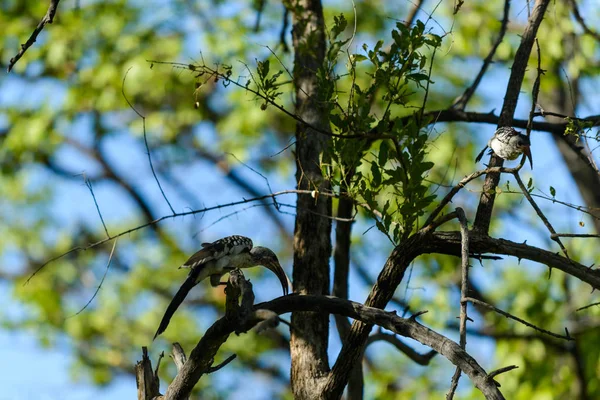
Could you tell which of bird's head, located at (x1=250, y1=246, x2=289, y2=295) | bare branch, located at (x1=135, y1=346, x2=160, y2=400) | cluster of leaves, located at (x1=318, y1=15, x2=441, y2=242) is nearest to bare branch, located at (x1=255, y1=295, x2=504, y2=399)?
cluster of leaves, located at (x1=318, y1=15, x2=441, y2=242)

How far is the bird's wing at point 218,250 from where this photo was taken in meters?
3.71

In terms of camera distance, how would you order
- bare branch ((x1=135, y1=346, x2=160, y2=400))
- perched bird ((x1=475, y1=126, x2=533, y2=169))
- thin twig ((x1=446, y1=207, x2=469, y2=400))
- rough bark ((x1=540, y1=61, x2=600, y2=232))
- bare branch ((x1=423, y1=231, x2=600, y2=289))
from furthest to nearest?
rough bark ((x1=540, y1=61, x2=600, y2=232)) < bare branch ((x1=135, y1=346, x2=160, y2=400)) < perched bird ((x1=475, y1=126, x2=533, y2=169)) < bare branch ((x1=423, y1=231, x2=600, y2=289)) < thin twig ((x1=446, y1=207, x2=469, y2=400))

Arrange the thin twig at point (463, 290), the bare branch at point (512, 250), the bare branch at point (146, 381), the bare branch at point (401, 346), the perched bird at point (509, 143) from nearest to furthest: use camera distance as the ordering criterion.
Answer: the thin twig at point (463, 290) < the bare branch at point (512, 250) < the perched bird at point (509, 143) < the bare branch at point (146, 381) < the bare branch at point (401, 346)

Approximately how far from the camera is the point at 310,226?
4.31m

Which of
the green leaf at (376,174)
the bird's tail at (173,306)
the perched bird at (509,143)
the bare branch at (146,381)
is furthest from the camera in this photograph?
the bare branch at (146,381)

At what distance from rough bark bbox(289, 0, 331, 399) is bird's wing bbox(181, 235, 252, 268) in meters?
0.35

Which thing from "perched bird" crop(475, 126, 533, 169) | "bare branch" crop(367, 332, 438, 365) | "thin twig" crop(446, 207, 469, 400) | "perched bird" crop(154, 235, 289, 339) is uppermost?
"perched bird" crop(475, 126, 533, 169)

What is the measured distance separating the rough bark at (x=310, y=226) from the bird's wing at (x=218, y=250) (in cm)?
35

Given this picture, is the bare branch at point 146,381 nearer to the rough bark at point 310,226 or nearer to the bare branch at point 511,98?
the rough bark at point 310,226

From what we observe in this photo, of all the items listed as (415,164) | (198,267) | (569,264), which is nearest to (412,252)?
(415,164)

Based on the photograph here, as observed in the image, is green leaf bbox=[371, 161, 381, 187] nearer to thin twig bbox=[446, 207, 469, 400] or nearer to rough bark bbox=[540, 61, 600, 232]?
thin twig bbox=[446, 207, 469, 400]

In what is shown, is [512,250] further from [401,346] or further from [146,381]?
[146,381]

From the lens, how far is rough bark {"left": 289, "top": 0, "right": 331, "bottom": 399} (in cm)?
390

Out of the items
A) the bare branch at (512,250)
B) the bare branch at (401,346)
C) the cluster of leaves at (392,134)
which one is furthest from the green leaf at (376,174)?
the bare branch at (401,346)
